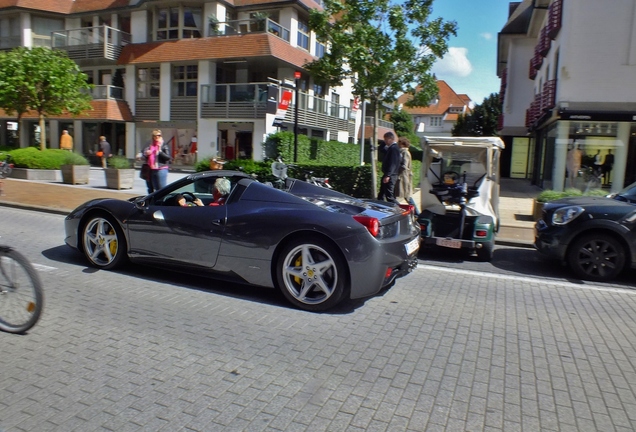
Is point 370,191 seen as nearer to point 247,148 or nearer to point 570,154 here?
point 570,154

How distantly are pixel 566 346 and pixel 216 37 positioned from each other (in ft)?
86.4

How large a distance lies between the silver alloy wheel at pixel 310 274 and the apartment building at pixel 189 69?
21.6m

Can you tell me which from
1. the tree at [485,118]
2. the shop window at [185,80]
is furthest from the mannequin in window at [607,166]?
the tree at [485,118]

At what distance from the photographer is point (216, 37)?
2747cm

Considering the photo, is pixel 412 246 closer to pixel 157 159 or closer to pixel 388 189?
pixel 388 189

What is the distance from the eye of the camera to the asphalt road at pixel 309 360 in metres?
3.18

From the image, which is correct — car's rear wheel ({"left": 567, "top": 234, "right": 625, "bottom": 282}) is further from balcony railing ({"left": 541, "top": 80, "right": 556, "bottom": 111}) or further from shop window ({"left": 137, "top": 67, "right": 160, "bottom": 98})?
shop window ({"left": 137, "top": 67, "right": 160, "bottom": 98})

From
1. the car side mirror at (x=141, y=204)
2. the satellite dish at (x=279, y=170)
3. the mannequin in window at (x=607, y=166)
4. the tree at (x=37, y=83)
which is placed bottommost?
the car side mirror at (x=141, y=204)

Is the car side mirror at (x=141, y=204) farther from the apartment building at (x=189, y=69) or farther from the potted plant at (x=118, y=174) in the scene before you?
the apartment building at (x=189, y=69)

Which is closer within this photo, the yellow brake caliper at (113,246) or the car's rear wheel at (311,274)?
the car's rear wheel at (311,274)

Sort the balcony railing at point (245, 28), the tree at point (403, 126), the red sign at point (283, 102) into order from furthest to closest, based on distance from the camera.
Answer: the tree at point (403, 126), the balcony railing at point (245, 28), the red sign at point (283, 102)

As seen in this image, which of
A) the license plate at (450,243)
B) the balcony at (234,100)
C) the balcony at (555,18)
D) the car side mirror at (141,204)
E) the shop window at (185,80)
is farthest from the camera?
the shop window at (185,80)

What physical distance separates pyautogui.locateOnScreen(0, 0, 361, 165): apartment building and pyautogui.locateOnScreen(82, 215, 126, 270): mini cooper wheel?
2032 cm

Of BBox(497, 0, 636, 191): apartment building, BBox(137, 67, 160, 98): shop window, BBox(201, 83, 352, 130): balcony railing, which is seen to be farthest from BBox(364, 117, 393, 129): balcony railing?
BBox(497, 0, 636, 191): apartment building
